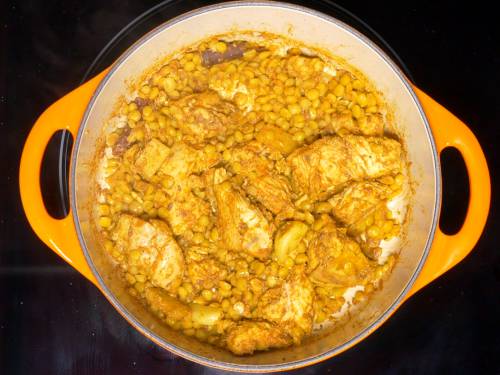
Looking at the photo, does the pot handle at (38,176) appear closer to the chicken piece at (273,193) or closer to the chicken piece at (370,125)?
the chicken piece at (273,193)

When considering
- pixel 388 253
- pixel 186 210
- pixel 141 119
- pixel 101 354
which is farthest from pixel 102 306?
pixel 388 253

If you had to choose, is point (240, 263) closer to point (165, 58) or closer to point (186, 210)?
point (186, 210)

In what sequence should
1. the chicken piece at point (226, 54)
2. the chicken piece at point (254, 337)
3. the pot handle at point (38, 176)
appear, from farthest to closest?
the chicken piece at point (226, 54) → the chicken piece at point (254, 337) → the pot handle at point (38, 176)

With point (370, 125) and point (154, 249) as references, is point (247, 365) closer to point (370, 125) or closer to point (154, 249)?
point (154, 249)

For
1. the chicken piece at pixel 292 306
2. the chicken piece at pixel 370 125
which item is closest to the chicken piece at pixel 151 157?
the chicken piece at pixel 292 306

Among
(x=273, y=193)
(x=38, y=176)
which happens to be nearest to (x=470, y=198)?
(x=273, y=193)

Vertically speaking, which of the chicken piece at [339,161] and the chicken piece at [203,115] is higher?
the chicken piece at [203,115]

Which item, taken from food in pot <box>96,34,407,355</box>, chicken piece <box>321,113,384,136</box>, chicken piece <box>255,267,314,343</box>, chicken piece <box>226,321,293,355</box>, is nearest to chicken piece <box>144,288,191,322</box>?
food in pot <box>96,34,407,355</box>
